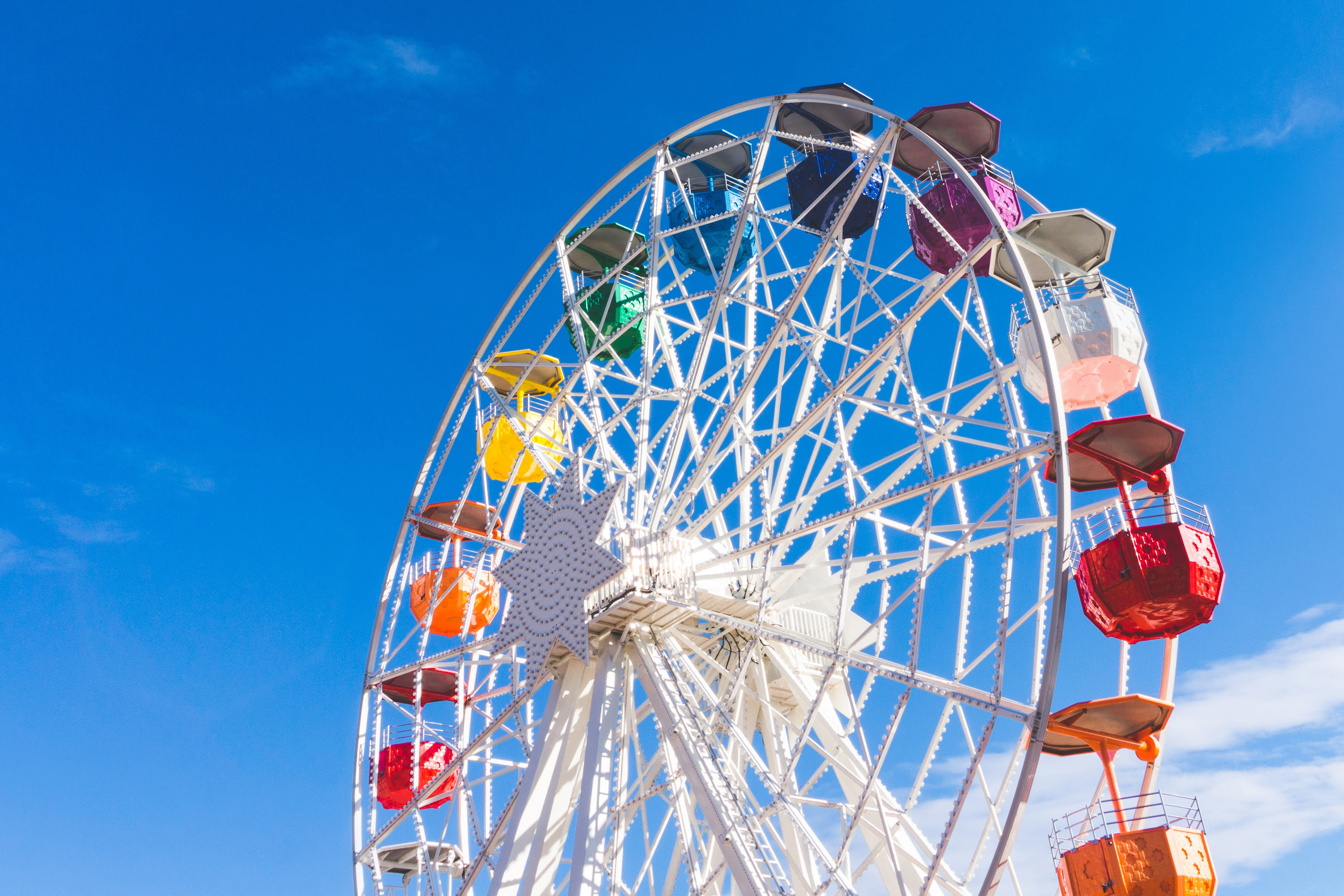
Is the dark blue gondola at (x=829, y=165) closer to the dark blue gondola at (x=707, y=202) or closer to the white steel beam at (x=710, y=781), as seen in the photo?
the dark blue gondola at (x=707, y=202)

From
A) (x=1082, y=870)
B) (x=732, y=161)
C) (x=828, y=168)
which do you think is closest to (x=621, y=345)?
(x=732, y=161)

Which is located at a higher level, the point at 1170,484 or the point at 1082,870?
the point at 1170,484

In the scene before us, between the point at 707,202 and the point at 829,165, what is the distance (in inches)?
74.5

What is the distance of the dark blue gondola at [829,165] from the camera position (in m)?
12.8

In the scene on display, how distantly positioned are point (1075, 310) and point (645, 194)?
20.6 ft

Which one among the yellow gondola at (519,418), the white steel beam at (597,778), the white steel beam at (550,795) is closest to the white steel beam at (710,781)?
the white steel beam at (597,778)

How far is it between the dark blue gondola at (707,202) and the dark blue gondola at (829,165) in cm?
87

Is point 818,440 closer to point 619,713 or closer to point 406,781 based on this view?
point 619,713

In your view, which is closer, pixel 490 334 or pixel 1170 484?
pixel 1170 484

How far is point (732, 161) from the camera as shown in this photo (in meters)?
15.4

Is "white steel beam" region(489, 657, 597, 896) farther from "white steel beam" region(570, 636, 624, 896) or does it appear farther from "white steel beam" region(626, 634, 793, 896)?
"white steel beam" region(626, 634, 793, 896)

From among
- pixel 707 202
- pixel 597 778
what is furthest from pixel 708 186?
pixel 597 778

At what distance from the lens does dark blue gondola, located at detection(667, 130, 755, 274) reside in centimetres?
1459

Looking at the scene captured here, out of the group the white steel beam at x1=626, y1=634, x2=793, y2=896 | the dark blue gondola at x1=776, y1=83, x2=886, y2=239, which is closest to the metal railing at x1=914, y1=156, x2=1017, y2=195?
the dark blue gondola at x1=776, y1=83, x2=886, y2=239
